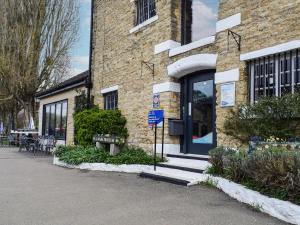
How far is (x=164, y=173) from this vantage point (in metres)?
8.29

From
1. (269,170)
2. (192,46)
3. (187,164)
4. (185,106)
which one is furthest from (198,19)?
(269,170)

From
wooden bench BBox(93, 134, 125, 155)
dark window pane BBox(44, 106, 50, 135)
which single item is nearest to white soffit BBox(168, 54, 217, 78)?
wooden bench BBox(93, 134, 125, 155)

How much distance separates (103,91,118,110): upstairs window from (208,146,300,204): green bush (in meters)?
6.96

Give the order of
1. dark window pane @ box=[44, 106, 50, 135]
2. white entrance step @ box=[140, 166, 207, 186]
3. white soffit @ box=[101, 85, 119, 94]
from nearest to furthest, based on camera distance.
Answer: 1. white entrance step @ box=[140, 166, 207, 186]
2. white soffit @ box=[101, 85, 119, 94]
3. dark window pane @ box=[44, 106, 50, 135]

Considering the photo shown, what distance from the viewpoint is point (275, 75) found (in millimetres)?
7480

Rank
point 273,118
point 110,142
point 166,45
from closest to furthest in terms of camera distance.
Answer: point 273,118
point 166,45
point 110,142

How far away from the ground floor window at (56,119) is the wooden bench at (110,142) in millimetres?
6207

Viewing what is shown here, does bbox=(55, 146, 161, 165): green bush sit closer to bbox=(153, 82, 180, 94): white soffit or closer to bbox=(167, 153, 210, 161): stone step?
bbox=(167, 153, 210, 161): stone step

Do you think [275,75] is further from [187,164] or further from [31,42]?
[31,42]

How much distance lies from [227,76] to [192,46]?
1677mm

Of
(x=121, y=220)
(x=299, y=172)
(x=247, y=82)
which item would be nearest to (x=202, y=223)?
(x=121, y=220)

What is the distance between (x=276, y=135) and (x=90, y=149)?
6435mm

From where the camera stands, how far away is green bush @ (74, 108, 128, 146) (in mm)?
11891

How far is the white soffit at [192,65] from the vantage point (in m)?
8.86
